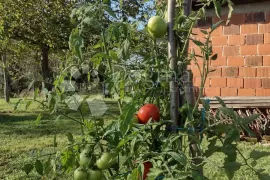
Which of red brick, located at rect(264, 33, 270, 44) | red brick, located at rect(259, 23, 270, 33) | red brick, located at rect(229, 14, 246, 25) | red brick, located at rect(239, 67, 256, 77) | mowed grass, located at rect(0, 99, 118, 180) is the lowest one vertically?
mowed grass, located at rect(0, 99, 118, 180)

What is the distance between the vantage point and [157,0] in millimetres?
1683

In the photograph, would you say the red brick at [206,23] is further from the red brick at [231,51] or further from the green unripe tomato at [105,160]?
the green unripe tomato at [105,160]

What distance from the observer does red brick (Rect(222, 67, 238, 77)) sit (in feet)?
16.9

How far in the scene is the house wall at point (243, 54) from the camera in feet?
16.2

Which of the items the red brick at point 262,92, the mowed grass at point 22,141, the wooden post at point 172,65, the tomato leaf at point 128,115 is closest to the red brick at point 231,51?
the red brick at point 262,92

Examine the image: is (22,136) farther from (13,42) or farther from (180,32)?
(13,42)

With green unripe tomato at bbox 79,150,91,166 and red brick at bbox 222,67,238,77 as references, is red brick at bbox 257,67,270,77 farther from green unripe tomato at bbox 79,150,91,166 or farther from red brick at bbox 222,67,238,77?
green unripe tomato at bbox 79,150,91,166

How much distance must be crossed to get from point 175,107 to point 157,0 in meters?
0.58

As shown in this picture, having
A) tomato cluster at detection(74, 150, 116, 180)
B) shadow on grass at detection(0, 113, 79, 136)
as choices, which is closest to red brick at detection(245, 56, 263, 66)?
shadow on grass at detection(0, 113, 79, 136)

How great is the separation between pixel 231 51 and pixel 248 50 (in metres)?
0.25

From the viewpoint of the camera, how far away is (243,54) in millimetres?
5094

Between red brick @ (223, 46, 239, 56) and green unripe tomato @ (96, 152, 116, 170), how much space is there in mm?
4236

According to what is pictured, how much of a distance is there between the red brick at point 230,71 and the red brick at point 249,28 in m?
0.54

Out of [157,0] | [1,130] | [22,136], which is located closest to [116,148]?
[157,0]
